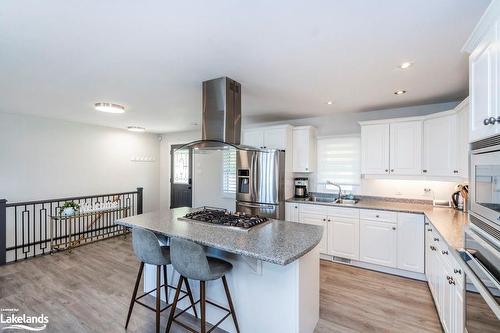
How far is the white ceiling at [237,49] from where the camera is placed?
4.73 feet

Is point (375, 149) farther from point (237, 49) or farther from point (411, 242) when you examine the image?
point (237, 49)

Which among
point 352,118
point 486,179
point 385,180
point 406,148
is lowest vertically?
point 385,180

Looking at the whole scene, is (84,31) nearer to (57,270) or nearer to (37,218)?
(57,270)

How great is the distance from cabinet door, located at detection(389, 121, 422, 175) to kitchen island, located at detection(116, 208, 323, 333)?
2021 millimetres

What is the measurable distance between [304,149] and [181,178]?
367 centimetres

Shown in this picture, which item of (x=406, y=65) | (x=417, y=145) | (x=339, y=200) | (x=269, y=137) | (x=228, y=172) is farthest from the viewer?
(x=228, y=172)

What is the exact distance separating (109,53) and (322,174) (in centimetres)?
360

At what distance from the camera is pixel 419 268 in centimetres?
305

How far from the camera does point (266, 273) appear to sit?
Result: 1922 millimetres

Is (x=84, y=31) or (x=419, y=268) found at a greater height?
(x=84, y=31)

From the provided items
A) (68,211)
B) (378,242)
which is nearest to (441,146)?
(378,242)

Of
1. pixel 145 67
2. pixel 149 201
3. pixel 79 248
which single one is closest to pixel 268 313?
pixel 145 67

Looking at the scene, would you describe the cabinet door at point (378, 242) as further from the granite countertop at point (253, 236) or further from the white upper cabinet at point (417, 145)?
the granite countertop at point (253, 236)

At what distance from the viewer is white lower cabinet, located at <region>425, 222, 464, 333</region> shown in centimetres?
154
